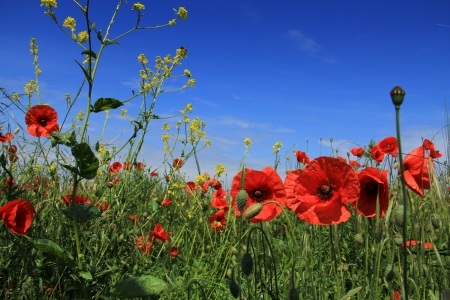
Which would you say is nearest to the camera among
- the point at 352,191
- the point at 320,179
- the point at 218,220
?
the point at 352,191

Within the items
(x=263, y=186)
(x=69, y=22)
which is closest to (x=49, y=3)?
(x=69, y=22)

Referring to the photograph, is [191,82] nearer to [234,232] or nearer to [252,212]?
[234,232]

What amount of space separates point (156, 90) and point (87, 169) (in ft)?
4.97

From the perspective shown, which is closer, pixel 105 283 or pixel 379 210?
pixel 379 210

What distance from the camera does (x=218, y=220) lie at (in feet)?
9.97

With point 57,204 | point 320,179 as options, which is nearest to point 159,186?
point 57,204

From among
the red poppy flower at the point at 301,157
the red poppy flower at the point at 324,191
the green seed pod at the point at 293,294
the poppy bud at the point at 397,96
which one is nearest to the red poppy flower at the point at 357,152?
the red poppy flower at the point at 301,157

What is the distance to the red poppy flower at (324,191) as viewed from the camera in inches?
51.7

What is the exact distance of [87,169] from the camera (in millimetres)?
1727

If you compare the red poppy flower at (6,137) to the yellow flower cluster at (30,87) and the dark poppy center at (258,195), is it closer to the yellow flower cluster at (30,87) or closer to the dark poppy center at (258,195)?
the yellow flower cluster at (30,87)

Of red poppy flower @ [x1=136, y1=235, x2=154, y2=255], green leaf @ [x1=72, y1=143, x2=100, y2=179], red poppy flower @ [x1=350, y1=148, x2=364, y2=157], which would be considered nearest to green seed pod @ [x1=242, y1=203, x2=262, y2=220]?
green leaf @ [x1=72, y1=143, x2=100, y2=179]

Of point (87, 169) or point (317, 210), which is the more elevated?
point (87, 169)

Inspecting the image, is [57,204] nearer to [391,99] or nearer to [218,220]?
[218,220]

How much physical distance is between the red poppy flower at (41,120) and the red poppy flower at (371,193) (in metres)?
1.97
